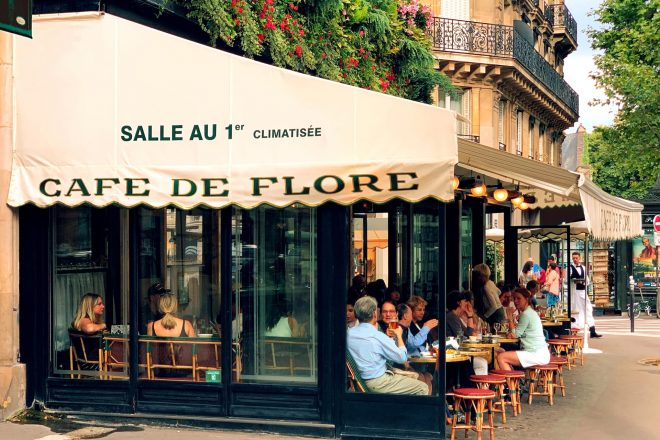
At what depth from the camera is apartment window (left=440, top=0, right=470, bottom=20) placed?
112 feet

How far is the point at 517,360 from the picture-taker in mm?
12438

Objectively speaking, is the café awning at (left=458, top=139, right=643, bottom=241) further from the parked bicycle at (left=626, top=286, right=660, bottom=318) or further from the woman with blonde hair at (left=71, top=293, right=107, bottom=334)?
the parked bicycle at (left=626, top=286, right=660, bottom=318)

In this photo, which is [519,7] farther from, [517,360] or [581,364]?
[517,360]

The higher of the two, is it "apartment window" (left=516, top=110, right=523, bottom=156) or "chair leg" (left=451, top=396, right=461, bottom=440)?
"apartment window" (left=516, top=110, right=523, bottom=156)

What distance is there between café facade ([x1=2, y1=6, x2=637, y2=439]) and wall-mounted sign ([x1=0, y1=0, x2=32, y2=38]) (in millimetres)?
2851

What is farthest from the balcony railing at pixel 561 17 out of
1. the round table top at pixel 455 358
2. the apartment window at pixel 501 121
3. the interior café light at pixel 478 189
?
the round table top at pixel 455 358

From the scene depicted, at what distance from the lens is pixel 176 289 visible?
1107cm

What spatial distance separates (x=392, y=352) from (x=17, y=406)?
4.11 metres

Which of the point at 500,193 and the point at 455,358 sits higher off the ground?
the point at 500,193

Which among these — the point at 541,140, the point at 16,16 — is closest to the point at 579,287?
the point at 16,16

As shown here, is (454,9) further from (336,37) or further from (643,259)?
(336,37)

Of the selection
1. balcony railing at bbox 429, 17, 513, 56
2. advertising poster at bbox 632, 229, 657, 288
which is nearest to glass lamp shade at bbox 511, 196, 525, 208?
advertising poster at bbox 632, 229, 657, 288

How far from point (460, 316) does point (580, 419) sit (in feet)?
6.52

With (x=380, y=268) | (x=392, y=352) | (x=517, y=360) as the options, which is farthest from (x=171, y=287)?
(x=380, y=268)
